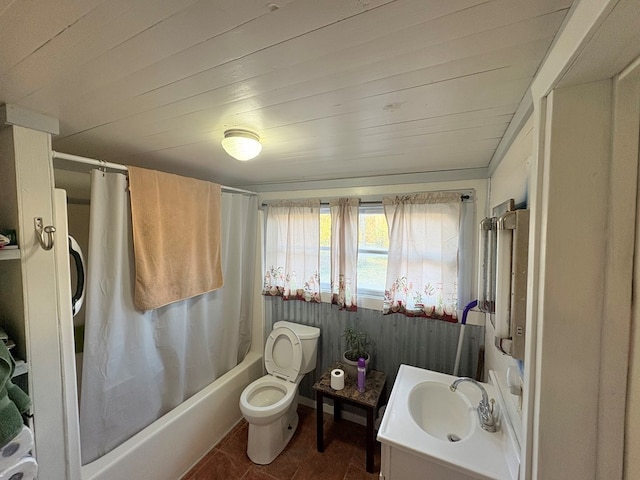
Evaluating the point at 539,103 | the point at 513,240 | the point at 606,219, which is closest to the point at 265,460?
the point at 513,240

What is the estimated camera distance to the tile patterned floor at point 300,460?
5.47 feet

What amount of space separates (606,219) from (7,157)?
5.99 feet

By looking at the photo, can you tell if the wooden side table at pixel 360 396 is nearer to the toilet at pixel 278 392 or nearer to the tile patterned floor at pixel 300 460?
the tile patterned floor at pixel 300 460

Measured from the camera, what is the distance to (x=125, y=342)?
4.80 feet

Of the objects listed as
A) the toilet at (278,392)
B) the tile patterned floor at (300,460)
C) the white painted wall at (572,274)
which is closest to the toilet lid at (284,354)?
the toilet at (278,392)

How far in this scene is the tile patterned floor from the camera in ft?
5.47

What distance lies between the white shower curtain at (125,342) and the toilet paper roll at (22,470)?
43 centimetres

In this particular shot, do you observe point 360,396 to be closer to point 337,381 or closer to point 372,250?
point 337,381

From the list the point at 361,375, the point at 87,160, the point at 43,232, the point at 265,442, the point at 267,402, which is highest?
the point at 87,160

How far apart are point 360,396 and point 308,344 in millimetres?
560

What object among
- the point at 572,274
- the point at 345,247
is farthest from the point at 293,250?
the point at 572,274

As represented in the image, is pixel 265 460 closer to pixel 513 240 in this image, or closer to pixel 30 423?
pixel 30 423

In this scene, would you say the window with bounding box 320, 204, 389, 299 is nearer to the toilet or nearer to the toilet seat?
the toilet

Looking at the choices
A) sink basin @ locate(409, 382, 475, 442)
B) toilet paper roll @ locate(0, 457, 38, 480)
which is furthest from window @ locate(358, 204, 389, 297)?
toilet paper roll @ locate(0, 457, 38, 480)
